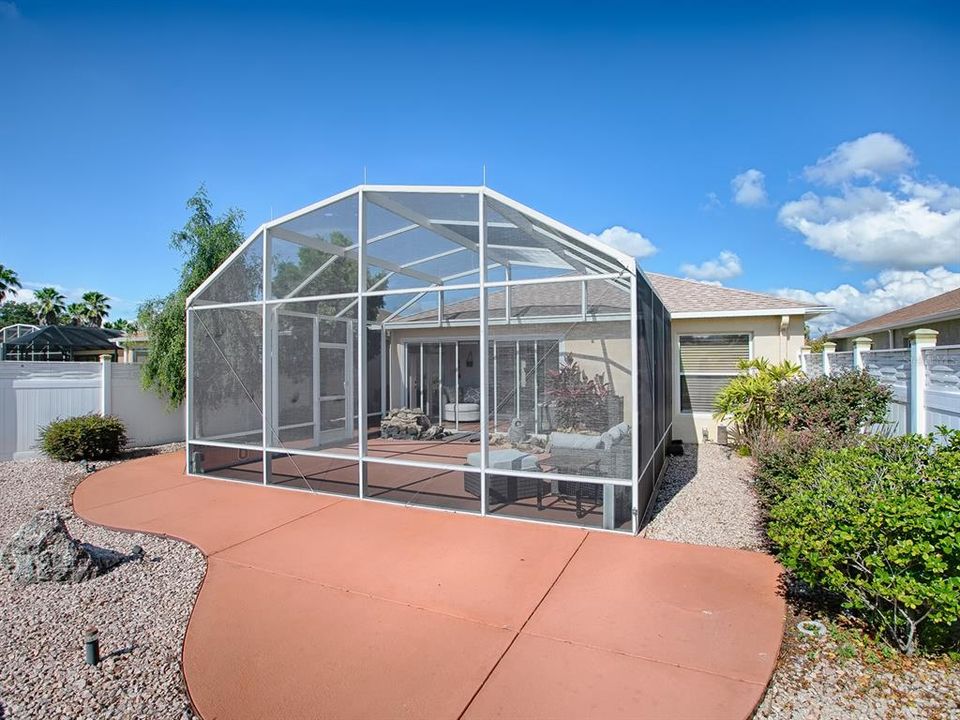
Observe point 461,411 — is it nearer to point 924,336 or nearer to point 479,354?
point 479,354

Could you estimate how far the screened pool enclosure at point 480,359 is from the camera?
18.2ft

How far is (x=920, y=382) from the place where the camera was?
17.6 ft

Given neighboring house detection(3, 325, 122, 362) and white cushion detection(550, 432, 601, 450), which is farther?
neighboring house detection(3, 325, 122, 362)

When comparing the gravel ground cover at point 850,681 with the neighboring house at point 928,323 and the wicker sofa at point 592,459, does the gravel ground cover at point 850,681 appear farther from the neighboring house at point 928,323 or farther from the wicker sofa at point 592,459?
the neighboring house at point 928,323

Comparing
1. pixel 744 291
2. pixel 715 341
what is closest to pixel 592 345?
pixel 715 341

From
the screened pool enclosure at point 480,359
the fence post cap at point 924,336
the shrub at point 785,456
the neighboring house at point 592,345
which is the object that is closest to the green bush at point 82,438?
the screened pool enclosure at point 480,359

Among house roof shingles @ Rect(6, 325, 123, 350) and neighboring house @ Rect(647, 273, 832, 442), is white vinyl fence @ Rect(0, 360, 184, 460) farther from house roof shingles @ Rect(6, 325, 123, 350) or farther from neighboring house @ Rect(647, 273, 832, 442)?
neighboring house @ Rect(647, 273, 832, 442)

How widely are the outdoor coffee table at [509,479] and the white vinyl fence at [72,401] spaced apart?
28.1 ft

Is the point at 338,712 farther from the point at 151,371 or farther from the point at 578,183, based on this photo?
the point at 578,183

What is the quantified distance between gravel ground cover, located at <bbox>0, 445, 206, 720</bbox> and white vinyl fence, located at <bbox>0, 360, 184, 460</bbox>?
5583 mm

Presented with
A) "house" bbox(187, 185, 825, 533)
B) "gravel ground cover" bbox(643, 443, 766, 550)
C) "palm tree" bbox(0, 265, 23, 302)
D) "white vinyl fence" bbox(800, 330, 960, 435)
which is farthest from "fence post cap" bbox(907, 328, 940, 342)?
"palm tree" bbox(0, 265, 23, 302)

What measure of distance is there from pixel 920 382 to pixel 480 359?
4769 millimetres

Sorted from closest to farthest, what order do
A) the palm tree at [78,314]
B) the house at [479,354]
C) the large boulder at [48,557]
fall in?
the large boulder at [48,557], the house at [479,354], the palm tree at [78,314]

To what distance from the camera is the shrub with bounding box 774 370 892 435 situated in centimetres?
640
